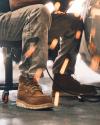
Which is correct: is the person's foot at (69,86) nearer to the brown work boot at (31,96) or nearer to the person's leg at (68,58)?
the person's leg at (68,58)

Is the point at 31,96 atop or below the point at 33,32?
below

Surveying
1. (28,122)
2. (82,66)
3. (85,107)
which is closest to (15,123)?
(28,122)

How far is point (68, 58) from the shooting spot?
276cm

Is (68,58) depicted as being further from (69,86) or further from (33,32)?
(33,32)

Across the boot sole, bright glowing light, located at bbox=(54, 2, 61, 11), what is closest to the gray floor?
the boot sole

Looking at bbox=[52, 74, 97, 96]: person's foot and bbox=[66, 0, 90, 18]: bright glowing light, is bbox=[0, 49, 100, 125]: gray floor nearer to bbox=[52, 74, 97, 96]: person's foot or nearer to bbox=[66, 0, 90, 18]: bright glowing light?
bbox=[52, 74, 97, 96]: person's foot

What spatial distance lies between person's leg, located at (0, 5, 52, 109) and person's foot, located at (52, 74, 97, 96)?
36 centimetres

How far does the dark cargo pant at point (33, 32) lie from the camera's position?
226cm

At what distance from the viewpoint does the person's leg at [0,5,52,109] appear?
2.25 metres

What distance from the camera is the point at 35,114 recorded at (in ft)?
7.04

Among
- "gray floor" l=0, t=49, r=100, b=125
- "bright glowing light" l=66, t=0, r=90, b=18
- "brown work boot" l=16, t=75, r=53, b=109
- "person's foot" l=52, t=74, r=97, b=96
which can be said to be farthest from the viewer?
"bright glowing light" l=66, t=0, r=90, b=18

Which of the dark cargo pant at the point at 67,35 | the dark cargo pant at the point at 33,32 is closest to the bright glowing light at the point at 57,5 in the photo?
the dark cargo pant at the point at 67,35

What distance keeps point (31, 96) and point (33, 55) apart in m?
0.23

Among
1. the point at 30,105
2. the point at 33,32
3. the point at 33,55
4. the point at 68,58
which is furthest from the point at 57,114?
the point at 68,58
